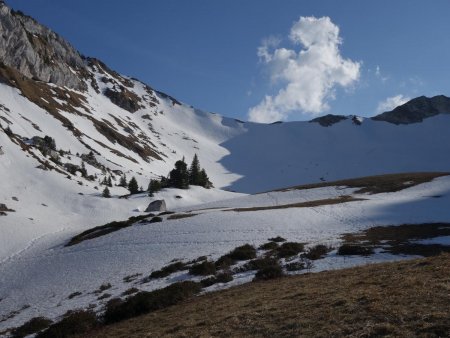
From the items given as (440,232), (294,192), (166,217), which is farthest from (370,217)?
(294,192)

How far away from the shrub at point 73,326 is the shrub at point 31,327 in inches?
68.7

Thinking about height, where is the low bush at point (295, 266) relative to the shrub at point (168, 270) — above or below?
below

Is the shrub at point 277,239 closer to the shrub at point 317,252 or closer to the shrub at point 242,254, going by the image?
the shrub at point 242,254

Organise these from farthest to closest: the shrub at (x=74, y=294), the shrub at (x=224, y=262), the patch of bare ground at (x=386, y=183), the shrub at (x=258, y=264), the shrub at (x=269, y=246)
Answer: the patch of bare ground at (x=386, y=183), the shrub at (x=269, y=246), the shrub at (x=224, y=262), the shrub at (x=74, y=294), the shrub at (x=258, y=264)

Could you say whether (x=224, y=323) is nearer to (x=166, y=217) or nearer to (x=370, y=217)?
(x=370, y=217)

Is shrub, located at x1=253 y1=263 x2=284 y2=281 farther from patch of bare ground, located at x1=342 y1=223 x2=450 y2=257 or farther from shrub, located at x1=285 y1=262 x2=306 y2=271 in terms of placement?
patch of bare ground, located at x1=342 y1=223 x2=450 y2=257

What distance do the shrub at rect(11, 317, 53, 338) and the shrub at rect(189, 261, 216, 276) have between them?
27.2 ft

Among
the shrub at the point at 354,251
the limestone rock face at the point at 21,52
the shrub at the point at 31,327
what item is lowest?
the shrub at the point at 31,327

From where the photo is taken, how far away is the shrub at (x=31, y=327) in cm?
2034

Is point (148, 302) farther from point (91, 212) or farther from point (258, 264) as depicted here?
point (91, 212)

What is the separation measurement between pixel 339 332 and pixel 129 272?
2041cm

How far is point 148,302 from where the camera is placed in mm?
20078

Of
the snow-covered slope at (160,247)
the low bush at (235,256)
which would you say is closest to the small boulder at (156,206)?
the snow-covered slope at (160,247)

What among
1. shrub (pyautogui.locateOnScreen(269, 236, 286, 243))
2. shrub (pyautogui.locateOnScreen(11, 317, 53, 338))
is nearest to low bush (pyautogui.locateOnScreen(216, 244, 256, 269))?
shrub (pyautogui.locateOnScreen(269, 236, 286, 243))
